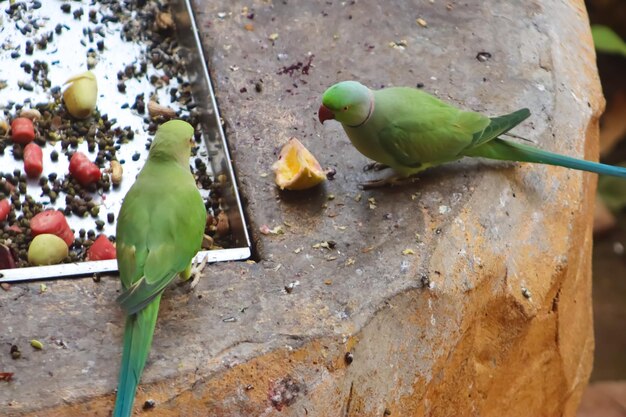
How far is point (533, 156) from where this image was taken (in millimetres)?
2939

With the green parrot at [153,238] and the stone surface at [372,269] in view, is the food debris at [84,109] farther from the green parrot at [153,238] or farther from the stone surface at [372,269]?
the green parrot at [153,238]

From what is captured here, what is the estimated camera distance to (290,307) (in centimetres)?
255

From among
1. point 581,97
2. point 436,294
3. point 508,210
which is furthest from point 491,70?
point 436,294

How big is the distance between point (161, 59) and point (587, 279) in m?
2.10

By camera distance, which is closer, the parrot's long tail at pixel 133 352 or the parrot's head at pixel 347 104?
the parrot's long tail at pixel 133 352

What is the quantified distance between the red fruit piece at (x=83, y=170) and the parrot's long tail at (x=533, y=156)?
1413 millimetres

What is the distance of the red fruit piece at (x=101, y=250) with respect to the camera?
111 inches

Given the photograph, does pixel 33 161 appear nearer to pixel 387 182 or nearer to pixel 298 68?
pixel 298 68

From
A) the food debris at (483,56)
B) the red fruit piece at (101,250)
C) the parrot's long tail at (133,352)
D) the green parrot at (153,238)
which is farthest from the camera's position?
the food debris at (483,56)

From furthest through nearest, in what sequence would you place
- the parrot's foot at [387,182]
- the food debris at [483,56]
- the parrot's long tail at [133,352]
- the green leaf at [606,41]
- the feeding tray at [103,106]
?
the green leaf at [606,41]
the food debris at [483,56]
the feeding tray at [103,106]
the parrot's foot at [387,182]
the parrot's long tail at [133,352]

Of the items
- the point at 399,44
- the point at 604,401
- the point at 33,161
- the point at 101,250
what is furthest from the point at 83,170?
the point at 604,401

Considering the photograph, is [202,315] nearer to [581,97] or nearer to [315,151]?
[315,151]

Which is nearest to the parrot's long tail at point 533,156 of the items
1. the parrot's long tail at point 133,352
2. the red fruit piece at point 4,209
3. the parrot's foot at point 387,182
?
the parrot's foot at point 387,182

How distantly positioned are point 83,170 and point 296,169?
86cm
